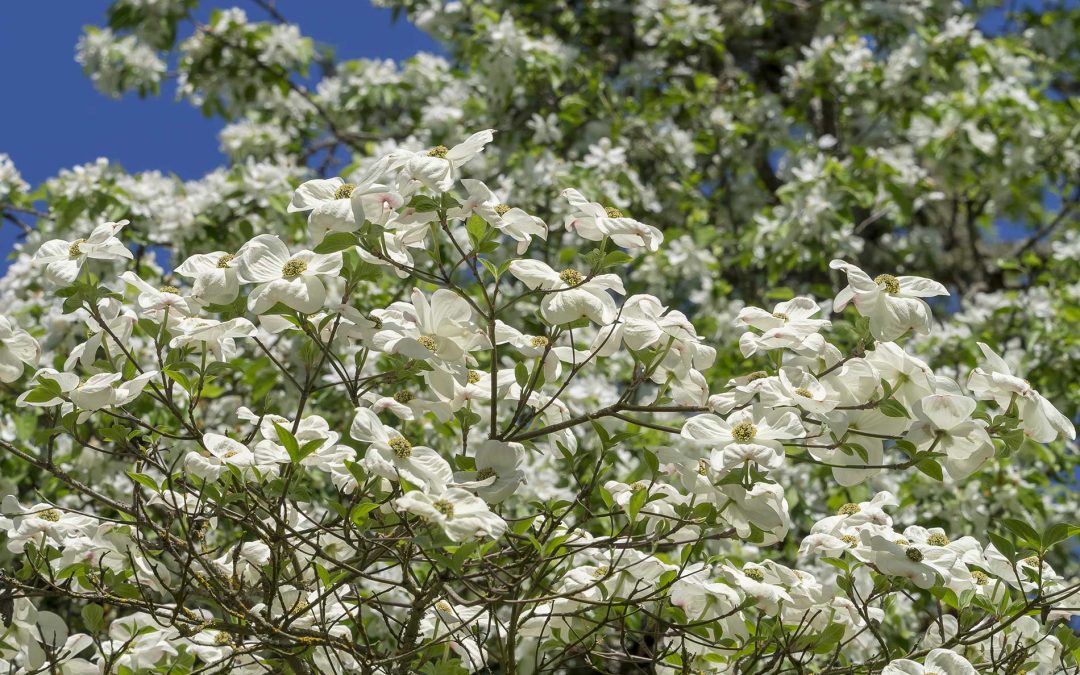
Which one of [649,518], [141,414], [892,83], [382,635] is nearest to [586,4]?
[892,83]

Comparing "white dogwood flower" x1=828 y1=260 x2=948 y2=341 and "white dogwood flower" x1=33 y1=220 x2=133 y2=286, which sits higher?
"white dogwood flower" x1=33 y1=220 x2=133 y2=286

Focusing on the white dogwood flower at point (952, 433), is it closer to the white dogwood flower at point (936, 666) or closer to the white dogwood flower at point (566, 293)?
the white dogwood flower at point (936, 666)

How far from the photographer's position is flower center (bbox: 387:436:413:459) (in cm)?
131

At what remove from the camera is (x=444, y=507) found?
48.4 inches

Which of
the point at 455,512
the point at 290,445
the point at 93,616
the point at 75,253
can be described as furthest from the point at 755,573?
the point at 75,253

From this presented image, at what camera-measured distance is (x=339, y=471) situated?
1.40m

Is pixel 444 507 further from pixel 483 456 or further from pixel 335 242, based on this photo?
pixel 335 242

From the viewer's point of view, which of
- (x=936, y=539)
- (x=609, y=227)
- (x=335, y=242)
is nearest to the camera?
(x=335, y=242)

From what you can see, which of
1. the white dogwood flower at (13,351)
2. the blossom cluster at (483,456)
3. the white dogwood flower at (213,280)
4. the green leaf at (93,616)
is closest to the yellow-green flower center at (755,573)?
the blossom cluster at (483,456)

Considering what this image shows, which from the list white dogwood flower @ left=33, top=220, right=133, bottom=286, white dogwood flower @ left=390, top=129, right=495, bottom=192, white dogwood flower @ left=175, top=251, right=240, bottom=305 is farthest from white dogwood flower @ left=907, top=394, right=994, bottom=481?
white dogwood flower @ left=33, top=220, right=133, bottom=286

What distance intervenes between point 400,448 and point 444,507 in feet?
0.40

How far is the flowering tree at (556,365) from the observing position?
4.59 ft

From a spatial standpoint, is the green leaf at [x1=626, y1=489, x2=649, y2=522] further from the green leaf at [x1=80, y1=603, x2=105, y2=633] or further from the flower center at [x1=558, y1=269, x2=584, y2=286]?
the green leaf at [x1=80, y1=603, x2=105, y2=633]

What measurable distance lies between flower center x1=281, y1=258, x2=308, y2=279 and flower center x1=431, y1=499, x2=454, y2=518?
371 millimetres
